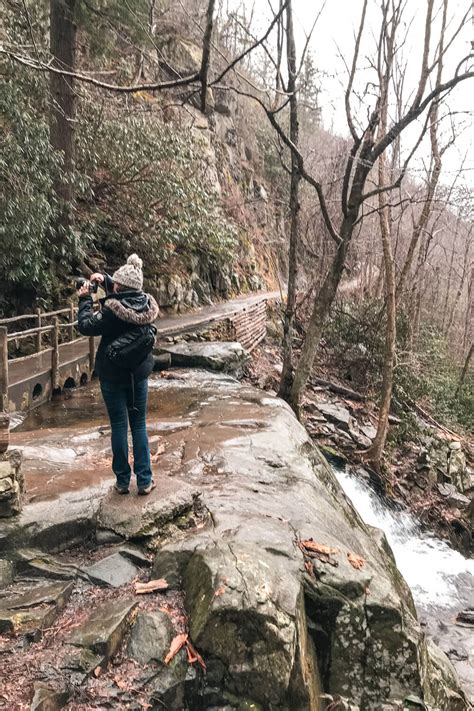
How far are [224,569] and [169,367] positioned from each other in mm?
7624

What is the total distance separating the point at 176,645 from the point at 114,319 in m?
2.28

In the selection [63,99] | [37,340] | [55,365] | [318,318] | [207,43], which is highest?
[63,99]

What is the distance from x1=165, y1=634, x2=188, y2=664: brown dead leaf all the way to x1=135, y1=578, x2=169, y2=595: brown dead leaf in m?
0.38

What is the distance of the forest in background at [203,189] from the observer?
8.35 metres

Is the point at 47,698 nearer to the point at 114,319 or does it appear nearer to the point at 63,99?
the point at 114,319

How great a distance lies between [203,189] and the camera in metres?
16.8

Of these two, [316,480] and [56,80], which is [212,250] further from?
[316,480]

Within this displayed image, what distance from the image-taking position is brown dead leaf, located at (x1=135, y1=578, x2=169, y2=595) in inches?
Result: 131

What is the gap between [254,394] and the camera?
8812mm

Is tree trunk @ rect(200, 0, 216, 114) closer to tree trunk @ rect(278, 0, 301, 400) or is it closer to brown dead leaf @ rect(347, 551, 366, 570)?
brown dead leaf @ rect(347, 551, 366, 570)

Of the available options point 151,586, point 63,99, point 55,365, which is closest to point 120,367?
point 151,586

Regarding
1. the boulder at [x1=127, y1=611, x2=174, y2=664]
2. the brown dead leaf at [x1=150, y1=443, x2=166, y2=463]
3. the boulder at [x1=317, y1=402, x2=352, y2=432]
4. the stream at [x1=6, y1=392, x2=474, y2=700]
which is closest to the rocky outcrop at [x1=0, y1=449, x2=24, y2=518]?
the stream at [x1=6, y1=392, x2=474, y2=700]

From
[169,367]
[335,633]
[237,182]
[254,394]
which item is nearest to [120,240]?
[169,367]

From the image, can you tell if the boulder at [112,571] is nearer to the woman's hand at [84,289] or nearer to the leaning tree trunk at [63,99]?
the woman's hand at [84,289]
